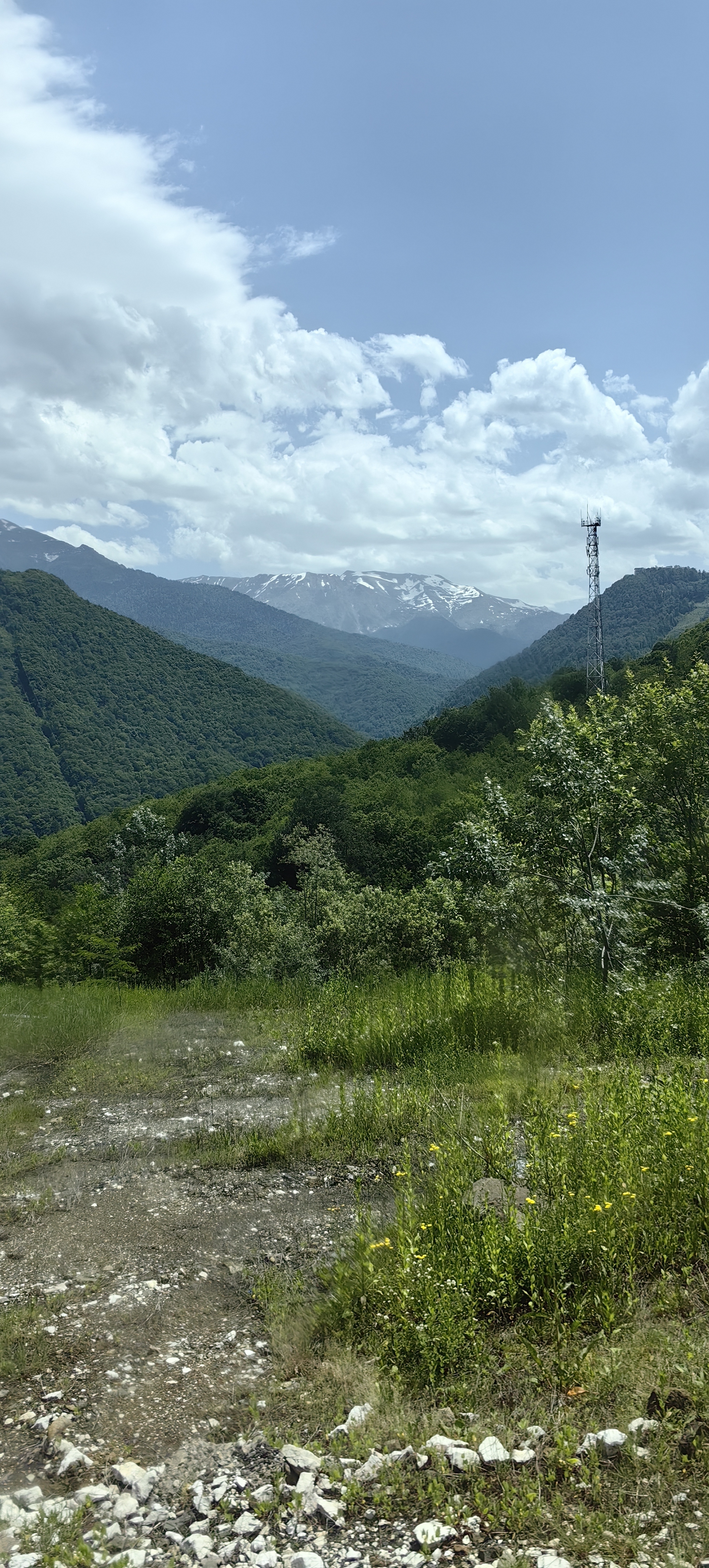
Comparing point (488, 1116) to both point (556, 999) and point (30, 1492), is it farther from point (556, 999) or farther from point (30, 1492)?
point (30, 1492)

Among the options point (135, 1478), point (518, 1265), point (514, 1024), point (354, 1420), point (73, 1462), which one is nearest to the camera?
point (135, 1478)

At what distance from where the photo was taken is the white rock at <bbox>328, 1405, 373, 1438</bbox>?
330 cm

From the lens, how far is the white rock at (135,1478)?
121 inches

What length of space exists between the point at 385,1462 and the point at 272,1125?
3807mm

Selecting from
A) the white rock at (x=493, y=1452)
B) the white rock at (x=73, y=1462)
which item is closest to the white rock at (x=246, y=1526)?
the white rock at (x=73, y=1462)

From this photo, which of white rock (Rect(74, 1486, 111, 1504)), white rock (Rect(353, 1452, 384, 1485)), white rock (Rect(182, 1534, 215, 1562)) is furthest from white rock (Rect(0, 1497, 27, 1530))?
white rock (Rect(353, 1452, 384, 1485))

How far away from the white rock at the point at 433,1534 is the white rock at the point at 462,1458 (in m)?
0.21

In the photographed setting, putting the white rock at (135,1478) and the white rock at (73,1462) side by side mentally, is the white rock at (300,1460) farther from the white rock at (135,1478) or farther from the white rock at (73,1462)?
the white rock at (73,1462)

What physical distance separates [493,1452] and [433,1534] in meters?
0.37

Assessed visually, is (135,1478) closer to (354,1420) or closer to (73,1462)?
(73,1462)

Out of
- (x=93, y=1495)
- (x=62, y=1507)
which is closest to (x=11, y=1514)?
(x=62, y=1507)

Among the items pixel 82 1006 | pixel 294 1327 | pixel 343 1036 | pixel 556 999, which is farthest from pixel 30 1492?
pixel 82 1006

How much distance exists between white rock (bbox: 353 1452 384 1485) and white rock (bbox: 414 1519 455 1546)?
0.30m

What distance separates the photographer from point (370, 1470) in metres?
3.09
